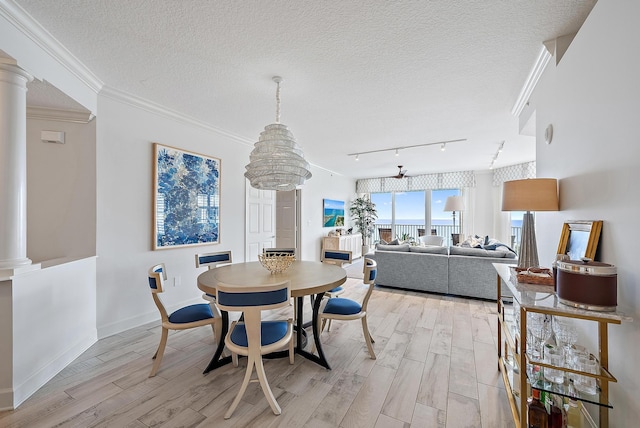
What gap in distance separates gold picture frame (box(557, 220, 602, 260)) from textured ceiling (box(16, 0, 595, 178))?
53.9 inches

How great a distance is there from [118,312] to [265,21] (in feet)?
10.5

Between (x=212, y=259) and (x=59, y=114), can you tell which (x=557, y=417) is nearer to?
(x=212, y=259)

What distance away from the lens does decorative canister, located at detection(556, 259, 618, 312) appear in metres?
1.15

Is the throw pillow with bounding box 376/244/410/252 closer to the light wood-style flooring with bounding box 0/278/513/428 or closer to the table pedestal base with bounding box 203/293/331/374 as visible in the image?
the light wood-style flooring with bounding box 0/278/513/428

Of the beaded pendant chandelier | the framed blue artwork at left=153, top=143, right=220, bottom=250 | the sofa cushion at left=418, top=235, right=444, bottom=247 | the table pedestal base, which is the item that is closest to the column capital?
the framed blue artwork at left=153, top=143, right=220, bottom=250

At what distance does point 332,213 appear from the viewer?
765cm

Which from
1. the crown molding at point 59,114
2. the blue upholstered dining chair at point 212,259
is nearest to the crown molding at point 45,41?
the crown molding at point 59,114

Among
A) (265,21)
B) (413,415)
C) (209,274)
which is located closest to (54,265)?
(209,274)

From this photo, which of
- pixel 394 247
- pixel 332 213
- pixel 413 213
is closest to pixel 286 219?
pixel 332 213

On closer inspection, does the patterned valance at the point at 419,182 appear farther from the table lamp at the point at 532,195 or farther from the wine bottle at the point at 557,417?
the wine bottle at the point at 557,417

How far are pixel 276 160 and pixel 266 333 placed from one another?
139cm

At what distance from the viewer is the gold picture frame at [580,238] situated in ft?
4.64

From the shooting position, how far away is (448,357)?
2.48 m

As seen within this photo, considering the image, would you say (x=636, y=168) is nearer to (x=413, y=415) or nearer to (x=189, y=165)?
(x=413, y=415)
